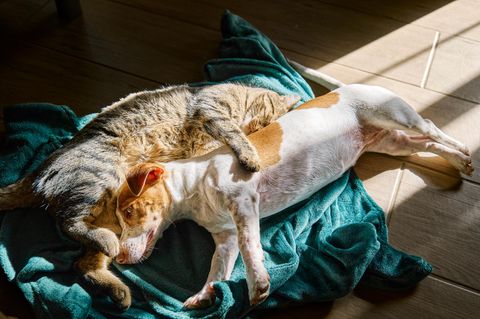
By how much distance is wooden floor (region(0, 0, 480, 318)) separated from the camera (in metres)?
1.87

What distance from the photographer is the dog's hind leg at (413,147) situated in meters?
1.97

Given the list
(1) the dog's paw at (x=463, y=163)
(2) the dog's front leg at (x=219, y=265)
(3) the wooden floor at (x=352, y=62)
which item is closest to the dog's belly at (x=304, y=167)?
(2) the dog's front leg at (x=219, y=265)

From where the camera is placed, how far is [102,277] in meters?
1.63

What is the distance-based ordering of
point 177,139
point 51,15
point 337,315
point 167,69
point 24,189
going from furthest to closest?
point 51,15
point 167,69
point 177,139
point 24,189
point 337,315

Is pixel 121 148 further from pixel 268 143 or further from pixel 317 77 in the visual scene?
pixel 317 77

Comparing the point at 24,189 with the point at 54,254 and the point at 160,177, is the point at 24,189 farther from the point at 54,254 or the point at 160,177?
the point at 160,177

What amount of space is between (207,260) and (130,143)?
1.60 ft

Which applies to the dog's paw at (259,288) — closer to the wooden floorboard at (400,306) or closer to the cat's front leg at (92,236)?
the wooden floorboard at (400,306)

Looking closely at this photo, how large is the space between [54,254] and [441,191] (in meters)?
1.43

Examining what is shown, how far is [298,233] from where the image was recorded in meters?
1.79

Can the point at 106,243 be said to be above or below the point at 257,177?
below

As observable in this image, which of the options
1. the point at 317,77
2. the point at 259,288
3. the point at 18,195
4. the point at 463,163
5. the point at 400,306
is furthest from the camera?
the point at 317,77

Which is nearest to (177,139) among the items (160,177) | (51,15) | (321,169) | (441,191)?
(160,177)

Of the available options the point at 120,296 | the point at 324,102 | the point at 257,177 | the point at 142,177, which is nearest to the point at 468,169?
the point at 324,102
